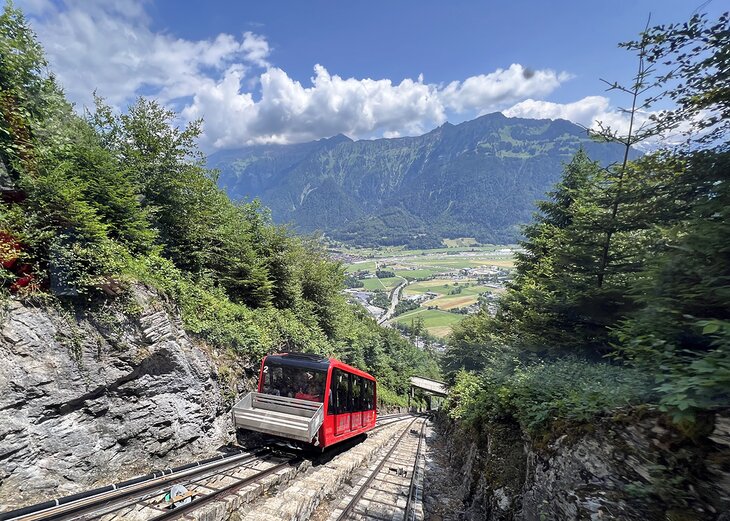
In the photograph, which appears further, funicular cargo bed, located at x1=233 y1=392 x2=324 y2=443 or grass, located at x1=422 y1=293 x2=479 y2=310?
grass, located at x1=422 y1=293 x2=479 y2=310

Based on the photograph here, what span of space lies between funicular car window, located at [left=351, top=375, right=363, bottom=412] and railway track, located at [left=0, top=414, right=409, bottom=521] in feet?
14.2

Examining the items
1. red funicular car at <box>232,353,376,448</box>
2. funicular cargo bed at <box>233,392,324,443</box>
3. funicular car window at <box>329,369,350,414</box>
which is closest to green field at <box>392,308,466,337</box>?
funicular car window at <box>329,369,350,414</box>

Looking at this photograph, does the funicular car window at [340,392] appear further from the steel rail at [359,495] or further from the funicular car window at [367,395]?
the funicular car window at [367,395]

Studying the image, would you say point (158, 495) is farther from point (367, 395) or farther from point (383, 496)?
point (367, 395)

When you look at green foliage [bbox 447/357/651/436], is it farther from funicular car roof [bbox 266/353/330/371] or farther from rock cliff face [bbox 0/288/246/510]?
rock cliff face [bbox 0/288/246/510]

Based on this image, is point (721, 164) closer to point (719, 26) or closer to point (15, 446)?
point (719, 26)

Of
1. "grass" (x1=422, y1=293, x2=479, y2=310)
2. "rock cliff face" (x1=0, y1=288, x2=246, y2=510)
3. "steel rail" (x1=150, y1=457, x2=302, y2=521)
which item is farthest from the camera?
"grass" (x1=422, y1=293, x2=479, y2=310)

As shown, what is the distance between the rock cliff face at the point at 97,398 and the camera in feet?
23.0

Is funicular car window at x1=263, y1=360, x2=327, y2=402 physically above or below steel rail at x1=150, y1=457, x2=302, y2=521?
above

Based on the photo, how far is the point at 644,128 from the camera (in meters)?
8.13

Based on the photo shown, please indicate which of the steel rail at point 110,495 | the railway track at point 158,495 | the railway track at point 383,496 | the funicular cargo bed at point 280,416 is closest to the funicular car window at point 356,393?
the railway track at point 383,496

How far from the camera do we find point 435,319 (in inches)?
5763

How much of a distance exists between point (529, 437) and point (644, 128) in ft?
26.3

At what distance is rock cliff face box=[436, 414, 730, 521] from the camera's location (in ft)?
12.0
